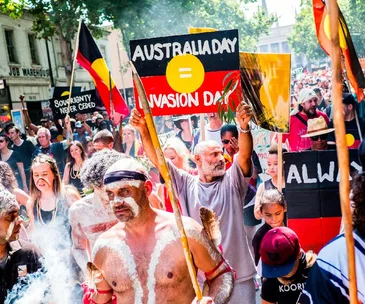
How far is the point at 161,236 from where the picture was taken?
281 cm

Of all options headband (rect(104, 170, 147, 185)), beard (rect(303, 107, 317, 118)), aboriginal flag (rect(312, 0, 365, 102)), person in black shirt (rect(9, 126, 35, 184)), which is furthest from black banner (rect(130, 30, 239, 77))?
person in black shirt (rect(9, 126, 35, 184))

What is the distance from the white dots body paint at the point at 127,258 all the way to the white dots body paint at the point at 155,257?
0.05 m

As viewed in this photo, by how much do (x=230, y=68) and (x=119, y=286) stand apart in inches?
91.1

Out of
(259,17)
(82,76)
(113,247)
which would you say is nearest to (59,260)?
(113,247)

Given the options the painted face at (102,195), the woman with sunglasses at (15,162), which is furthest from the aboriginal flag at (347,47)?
the woman with sunglasses at (15,162)

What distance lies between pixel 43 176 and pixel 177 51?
1.60m

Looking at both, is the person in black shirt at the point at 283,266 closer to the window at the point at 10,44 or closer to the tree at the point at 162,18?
the tree at the point at 162,18

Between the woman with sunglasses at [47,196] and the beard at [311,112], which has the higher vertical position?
the beard at [311,112]

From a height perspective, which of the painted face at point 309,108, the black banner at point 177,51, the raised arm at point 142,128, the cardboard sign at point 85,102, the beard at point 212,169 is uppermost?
the black banner at point 177,51

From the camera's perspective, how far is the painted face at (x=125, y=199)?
282 centimetres

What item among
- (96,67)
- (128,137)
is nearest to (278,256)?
(96,67)

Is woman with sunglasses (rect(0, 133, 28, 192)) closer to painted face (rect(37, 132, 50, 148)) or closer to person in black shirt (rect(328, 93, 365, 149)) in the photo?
painted face (rect(37, 132, 50, 148))

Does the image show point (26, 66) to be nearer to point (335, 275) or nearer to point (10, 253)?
point (10, 253)

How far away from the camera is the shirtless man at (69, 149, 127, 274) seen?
150 inches
